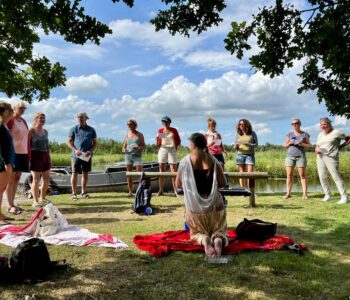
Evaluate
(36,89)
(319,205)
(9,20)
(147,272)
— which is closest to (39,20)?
(9,20)

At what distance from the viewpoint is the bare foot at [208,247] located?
464cm

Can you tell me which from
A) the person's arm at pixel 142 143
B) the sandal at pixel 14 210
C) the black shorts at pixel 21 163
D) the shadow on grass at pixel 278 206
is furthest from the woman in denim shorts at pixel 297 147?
the sandal at pixel 14 210

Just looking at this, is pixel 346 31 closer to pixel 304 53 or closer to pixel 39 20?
pixel 304 53

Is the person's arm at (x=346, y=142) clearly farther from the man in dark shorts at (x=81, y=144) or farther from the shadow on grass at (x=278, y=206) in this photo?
the man in dark shorts at (x=81, y=144)

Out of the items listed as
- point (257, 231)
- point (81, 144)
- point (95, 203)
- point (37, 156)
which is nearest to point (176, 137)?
point (81, 144)

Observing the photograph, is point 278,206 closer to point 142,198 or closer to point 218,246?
point 142,198

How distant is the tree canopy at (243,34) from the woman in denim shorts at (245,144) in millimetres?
5568

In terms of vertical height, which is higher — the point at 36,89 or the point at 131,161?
the point at 36,89

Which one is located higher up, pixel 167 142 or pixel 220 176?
pixel 167 142

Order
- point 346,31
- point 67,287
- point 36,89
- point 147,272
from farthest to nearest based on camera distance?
point 36,89 < point 147,272 < point 67,287 < point 346,31

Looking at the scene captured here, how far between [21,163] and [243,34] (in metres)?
5.26

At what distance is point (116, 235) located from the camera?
5.82m

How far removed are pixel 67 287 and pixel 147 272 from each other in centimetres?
84

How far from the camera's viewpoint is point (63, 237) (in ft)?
17.6
